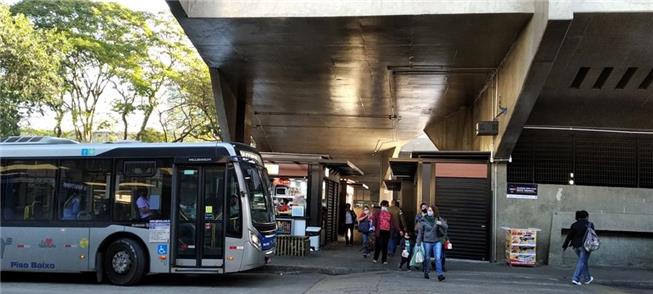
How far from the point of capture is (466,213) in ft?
57.1

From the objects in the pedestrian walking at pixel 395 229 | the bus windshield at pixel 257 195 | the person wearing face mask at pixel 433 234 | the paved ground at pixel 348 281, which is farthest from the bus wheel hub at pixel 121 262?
the pedestrian walking at pixel 395 229

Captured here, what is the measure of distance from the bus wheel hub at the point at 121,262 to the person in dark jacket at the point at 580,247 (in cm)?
920

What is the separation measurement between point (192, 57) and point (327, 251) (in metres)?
14.7

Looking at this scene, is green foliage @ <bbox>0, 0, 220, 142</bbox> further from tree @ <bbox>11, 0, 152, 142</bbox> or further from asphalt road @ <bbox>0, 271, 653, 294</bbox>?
asphalt road @ <bbox>0, 271, 653, 294</bbox>

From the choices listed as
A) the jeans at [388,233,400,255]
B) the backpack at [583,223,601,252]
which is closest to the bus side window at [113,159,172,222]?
the jeans at [388,233,400,255]

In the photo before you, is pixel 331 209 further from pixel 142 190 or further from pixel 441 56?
pixel 142 190

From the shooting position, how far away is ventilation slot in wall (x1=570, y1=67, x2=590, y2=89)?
14.7 meters

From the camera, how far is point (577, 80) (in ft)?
49.9

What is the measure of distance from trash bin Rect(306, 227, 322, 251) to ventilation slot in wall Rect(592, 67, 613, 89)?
9101 millimetres

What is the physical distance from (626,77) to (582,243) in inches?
182

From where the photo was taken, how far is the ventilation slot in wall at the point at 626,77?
14566 millimetres

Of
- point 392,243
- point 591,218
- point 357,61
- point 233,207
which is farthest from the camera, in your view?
point 392,243

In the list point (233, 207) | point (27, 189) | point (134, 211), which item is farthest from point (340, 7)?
point (27, 189)

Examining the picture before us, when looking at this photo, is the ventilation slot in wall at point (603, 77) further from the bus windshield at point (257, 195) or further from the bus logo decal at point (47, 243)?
the bus logo decal at point (47, 243)
